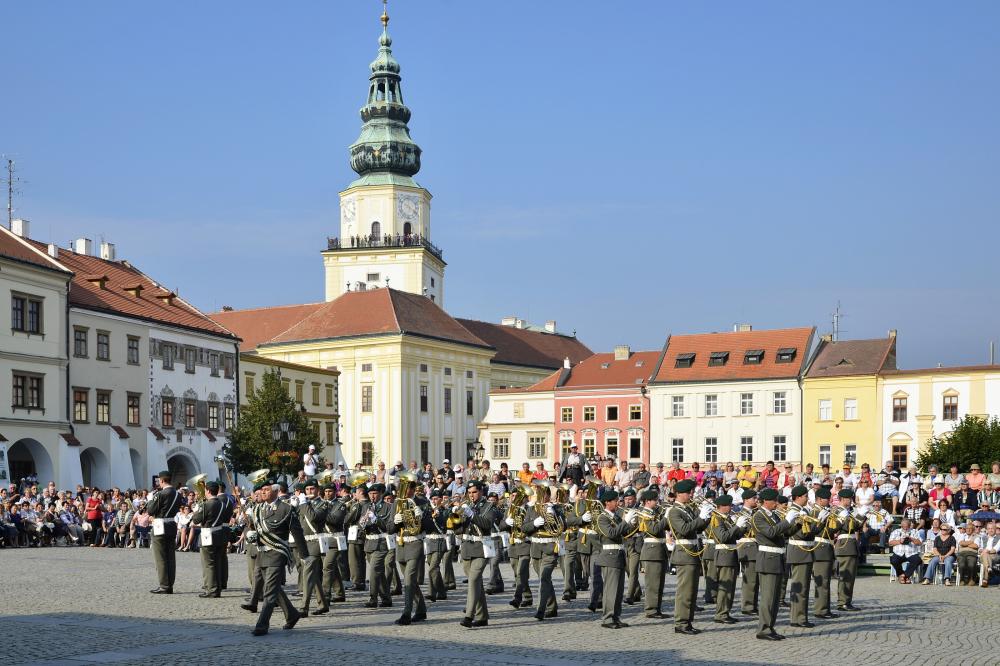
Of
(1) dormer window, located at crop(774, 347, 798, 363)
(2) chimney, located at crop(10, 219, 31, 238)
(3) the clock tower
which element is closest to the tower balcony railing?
(3) the clock tower

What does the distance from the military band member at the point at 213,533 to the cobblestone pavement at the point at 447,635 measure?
12.7 inches

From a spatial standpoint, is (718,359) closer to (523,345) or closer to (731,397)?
(731,397)

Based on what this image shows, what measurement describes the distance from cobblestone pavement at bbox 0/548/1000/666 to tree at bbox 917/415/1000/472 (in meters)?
36.8

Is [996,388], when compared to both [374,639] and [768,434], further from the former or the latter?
[374,639]

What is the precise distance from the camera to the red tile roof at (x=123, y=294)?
5081cm

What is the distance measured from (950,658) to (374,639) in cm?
627

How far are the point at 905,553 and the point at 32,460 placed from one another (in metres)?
34.4

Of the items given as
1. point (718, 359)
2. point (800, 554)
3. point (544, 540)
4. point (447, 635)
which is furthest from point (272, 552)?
Result: point (718, 359)

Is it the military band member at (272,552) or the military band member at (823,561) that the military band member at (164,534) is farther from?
the military band member at (823,561)

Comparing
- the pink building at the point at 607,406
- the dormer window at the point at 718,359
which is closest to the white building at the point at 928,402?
the dormer window at the point at 718,359

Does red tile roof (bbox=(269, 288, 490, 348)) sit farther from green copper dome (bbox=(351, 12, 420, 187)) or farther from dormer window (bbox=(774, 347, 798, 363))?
dormer window (bbox=(774, 347, 798, 363))

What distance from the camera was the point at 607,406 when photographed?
77.2 m

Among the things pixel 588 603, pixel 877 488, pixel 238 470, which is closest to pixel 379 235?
pixel 238 470

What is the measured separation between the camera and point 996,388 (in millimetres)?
62312
